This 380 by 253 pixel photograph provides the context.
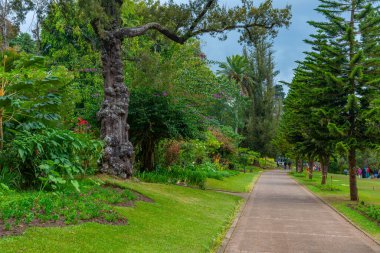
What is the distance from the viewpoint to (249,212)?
47.5ft

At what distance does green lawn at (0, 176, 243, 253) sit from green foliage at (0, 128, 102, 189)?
1443 mm

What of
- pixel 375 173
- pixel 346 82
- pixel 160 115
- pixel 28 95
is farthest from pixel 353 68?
pixel 375 173

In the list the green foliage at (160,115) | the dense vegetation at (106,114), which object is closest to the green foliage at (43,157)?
the dense vegetation at (106,114)

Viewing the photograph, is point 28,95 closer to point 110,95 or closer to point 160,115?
point 110,95

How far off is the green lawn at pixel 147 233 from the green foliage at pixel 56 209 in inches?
12.6

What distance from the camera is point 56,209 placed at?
24.1 feet

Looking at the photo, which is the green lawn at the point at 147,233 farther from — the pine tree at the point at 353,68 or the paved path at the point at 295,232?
the pine tree at the point at 353,68

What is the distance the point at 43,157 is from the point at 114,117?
6090 millimetres

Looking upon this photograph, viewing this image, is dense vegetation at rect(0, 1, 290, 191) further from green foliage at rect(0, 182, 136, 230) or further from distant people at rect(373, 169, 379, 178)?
distant people at rect(373, 169, 379, 178)

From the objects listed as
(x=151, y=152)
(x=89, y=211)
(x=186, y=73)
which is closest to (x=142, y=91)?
(x=151, y=152)

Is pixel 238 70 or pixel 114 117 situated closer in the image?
pixel 114 117

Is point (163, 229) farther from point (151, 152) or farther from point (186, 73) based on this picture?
point (186, 73)

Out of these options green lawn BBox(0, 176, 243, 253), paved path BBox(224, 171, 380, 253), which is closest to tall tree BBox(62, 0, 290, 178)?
green lawn BBox(0, 176, 243, 253)

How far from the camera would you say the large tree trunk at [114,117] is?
14492 mm
